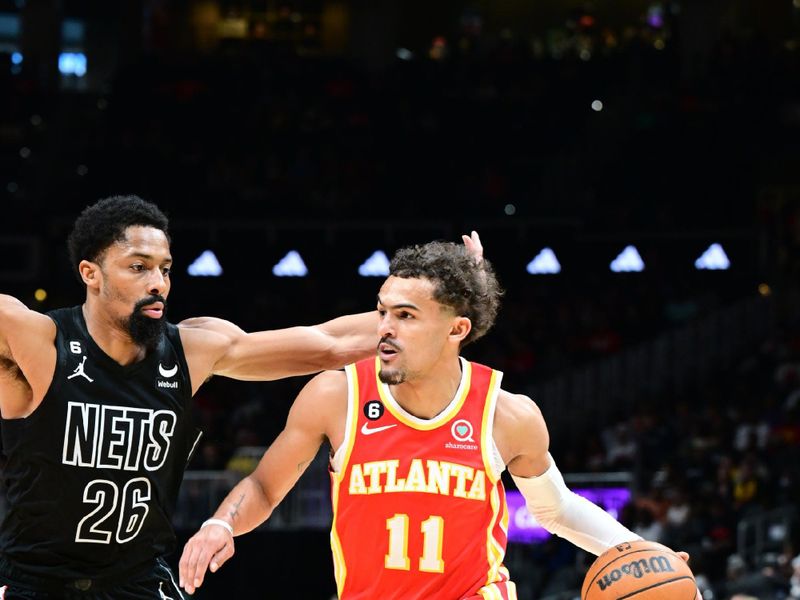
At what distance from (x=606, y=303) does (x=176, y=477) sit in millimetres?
16147

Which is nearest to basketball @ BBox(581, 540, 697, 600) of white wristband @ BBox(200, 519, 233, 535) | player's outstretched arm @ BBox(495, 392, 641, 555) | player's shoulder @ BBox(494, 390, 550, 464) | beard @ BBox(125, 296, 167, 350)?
player's outstretched arm @ BBox(495, 392, 641, 555)

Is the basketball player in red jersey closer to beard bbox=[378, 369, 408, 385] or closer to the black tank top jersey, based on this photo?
beard bbox=[378, 369, 408, 385]

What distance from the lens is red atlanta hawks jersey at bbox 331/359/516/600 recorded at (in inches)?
203

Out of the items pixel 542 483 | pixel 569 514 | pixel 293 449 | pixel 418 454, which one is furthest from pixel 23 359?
pixel 569 514

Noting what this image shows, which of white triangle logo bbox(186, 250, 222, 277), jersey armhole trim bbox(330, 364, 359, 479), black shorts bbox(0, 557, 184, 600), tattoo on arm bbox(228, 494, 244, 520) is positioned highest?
white triangle logo bbox(186, 250, 222, 277)

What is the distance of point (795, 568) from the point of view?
1195cm

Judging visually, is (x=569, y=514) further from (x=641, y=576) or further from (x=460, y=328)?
(x=460, y=328)

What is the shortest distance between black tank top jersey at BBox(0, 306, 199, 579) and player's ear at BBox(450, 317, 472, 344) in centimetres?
113

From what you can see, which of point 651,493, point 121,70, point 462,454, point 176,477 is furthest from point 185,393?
point 121,70

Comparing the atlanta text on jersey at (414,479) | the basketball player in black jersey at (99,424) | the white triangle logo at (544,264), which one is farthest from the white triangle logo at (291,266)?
the atlanta text on jersey at (414,479)

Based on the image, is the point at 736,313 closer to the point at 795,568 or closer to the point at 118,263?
the point at 795,568

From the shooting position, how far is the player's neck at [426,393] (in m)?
5.39

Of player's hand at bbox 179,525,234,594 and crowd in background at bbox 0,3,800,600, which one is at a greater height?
crowd in background at bbox 0,3,800,600

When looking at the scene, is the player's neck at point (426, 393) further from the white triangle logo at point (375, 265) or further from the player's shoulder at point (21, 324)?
the white triangle logo at point (375, 265)
